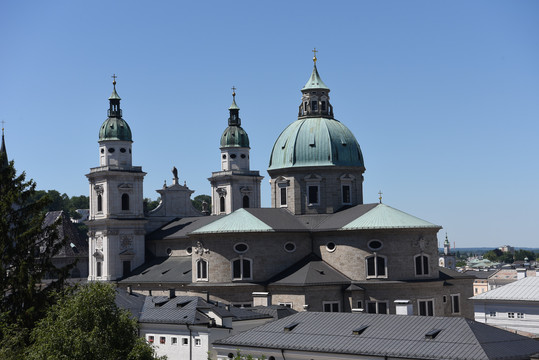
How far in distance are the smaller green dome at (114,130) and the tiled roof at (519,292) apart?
4515 centimetres

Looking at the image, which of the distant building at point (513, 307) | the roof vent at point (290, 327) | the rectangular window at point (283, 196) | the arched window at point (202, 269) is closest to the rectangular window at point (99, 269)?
the arched window at point (202, 269)

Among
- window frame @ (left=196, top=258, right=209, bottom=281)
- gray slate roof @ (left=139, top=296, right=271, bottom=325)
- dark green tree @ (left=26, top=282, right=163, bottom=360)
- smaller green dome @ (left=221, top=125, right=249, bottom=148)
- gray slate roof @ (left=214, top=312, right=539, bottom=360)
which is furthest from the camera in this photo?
smaller green dome @ (left=221, top=125, right=249, bottom=148)

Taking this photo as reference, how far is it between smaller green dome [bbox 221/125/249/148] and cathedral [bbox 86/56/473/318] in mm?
12653

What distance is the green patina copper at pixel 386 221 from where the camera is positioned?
7400 centimetres

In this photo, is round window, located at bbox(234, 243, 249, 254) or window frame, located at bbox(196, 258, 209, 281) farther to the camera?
window frame, located at bbox(196, 258, 209, 281)

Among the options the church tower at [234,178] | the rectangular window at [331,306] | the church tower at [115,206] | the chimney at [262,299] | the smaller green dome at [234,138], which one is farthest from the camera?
the smaller green dome at [234,138]

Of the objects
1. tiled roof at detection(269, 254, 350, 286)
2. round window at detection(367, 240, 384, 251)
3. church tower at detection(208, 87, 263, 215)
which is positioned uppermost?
church tower at detection(208, 87, 263, 215)

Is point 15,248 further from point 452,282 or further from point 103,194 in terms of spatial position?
point 103,194

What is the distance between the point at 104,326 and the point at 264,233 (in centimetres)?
3573

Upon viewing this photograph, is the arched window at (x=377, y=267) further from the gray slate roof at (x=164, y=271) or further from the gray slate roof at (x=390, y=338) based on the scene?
the gray slate roof at (x=390, y=338)

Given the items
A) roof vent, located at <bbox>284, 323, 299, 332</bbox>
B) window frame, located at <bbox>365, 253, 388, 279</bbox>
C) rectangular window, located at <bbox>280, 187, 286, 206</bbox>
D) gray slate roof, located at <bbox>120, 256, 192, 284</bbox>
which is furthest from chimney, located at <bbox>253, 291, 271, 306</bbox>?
roof vent, located at <bbox>284, 323, 299, 332</bbox>

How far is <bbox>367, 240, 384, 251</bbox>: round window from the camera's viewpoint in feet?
244

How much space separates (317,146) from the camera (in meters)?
83.2

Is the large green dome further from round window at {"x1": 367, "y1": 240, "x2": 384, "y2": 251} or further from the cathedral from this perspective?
round window at {"x1": 367, "y1": 240, "x2": 384, "y2": 251}
